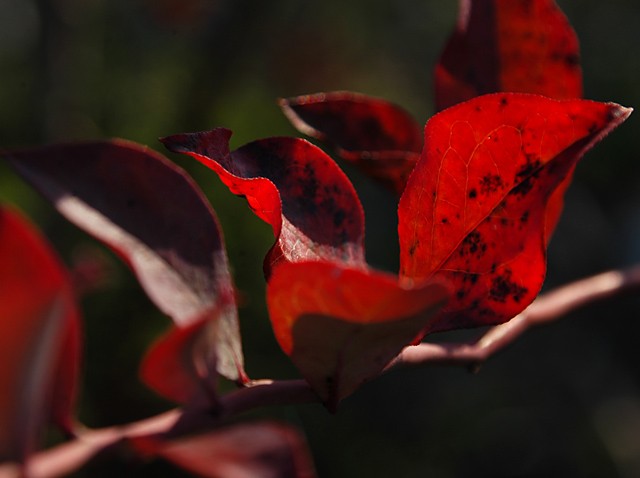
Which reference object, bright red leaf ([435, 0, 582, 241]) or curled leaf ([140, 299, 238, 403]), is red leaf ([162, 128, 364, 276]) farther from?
bright red leaf ([435, 0, 582, 241])

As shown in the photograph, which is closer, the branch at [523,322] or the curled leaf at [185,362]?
the curled leaf at [185,362]

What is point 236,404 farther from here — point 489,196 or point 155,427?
Answer: point 489,196

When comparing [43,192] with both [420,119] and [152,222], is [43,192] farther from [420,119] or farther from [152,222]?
[420,119]

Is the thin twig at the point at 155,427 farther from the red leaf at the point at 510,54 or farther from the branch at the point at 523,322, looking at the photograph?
the red leaf at the point at 510,54

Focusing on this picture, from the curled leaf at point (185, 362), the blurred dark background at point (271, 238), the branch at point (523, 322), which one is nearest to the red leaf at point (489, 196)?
the branch at point (523, 322)

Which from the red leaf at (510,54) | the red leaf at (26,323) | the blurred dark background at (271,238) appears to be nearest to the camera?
the red leaf at (26,323)

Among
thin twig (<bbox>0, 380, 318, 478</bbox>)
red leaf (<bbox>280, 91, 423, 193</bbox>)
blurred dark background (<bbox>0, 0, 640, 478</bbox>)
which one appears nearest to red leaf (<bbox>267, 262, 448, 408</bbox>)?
thin twig (<bbox>0, 380, 318, 478</bbox>)
